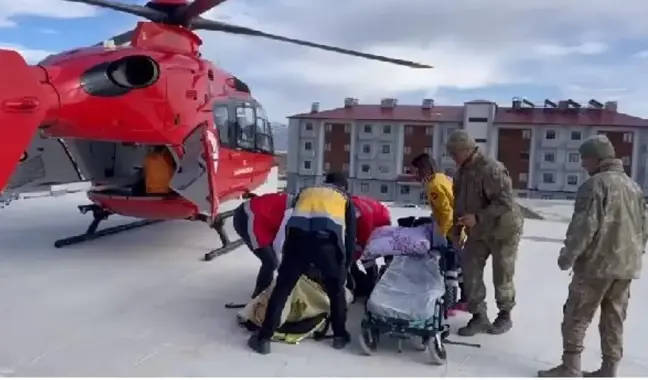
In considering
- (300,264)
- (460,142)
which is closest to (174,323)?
(300,264)

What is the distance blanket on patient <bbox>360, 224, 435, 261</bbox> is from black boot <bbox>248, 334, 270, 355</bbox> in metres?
0.97

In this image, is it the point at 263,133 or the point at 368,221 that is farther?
the point at 263,133

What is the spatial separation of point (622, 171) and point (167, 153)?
14.4 feet

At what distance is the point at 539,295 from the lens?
4.99 m

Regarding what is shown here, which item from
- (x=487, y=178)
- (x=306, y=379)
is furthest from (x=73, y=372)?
(x=487, y=178)

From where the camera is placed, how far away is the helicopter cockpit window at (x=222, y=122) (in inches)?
244

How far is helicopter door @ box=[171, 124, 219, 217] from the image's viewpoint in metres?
5.53

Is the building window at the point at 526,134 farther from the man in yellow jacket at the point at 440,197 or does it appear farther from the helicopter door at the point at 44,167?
the man in yellow jacket at the point at 440,197

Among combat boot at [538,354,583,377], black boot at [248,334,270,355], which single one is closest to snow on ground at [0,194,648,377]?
black boot at [248,334,270,355]

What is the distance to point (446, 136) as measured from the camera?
32031 mm

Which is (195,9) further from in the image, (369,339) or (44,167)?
(369,339)

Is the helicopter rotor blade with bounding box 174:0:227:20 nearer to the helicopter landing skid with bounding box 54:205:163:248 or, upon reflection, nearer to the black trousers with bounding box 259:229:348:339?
the helicopter landing skid with bounding box 54:205:163:248

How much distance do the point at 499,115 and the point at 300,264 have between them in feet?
108

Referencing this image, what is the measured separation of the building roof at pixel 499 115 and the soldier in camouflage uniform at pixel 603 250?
32.3 m
